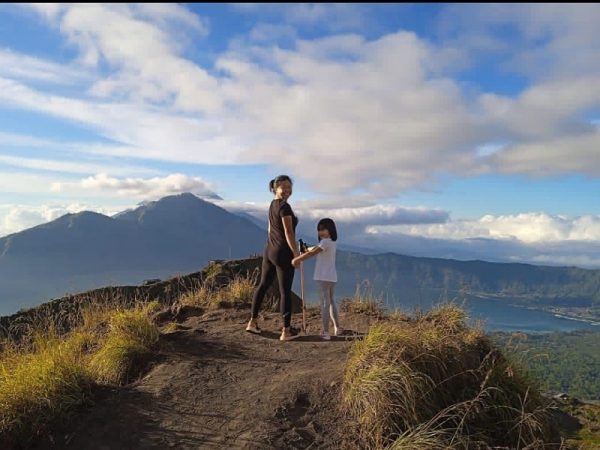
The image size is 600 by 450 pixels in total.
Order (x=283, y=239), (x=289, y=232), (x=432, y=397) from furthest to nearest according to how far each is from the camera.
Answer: (x=283, y=239) → (x=289, y=232) → (x=432, y=397)

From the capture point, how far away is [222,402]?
6.04 meters

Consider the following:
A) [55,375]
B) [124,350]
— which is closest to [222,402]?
[124,350]

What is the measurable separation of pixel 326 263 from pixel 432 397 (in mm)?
3114

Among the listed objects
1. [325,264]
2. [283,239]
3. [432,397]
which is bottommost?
[432,397]

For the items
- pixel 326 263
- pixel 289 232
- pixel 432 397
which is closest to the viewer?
pixel 432 397

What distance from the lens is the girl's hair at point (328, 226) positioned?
8430 millimetres

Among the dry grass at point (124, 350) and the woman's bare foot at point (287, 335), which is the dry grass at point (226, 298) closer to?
the woman's bare foot at point (287, 335)

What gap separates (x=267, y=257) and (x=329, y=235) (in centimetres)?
109

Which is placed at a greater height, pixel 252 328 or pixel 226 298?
pixel 226 298

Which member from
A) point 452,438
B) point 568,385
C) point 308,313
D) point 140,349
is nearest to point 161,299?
point 308,313

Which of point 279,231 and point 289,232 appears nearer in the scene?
point 289,232

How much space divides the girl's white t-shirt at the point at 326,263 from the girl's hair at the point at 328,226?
11 cm

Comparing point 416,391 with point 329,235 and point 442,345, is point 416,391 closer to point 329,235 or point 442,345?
point 442,345

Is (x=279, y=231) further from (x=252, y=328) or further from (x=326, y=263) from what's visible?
(x=252, y=328)
